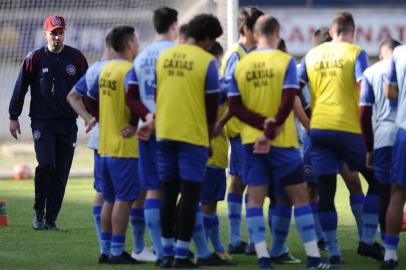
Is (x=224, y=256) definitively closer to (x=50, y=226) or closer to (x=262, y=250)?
(x=262, y=250)

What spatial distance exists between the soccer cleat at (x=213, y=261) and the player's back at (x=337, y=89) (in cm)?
131

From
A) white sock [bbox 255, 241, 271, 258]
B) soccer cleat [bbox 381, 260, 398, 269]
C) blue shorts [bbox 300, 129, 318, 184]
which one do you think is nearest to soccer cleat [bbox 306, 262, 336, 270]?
white sock [bbox 255, 241, 271, 258]

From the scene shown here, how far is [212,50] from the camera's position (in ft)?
33.7

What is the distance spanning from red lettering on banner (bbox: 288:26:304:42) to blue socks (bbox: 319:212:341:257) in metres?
25.4

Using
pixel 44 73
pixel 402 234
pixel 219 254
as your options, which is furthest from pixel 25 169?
pixel 219 254

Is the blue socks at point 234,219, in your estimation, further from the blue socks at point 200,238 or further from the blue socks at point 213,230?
the blue socks at point 200,238

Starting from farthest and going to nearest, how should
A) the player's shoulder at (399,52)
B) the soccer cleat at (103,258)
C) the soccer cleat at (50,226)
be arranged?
the soccer cleat at (50,226), the soccer cleat at (103,258), the player's shoulder at (399,52)

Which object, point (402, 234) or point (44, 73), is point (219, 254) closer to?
point (402, 234)

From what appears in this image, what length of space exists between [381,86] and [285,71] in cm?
101

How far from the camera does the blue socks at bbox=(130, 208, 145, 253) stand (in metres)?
9.91

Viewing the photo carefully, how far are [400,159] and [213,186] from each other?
1702 mm

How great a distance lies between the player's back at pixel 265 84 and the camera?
888 centimetres

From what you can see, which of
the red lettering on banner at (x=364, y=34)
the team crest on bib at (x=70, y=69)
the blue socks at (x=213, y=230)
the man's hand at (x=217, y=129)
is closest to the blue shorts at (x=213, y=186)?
the blue socks at (x=213, y=230)

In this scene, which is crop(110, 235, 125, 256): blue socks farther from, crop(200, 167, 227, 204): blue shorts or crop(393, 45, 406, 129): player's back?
crop(393, 45, 406, 129): player's back
